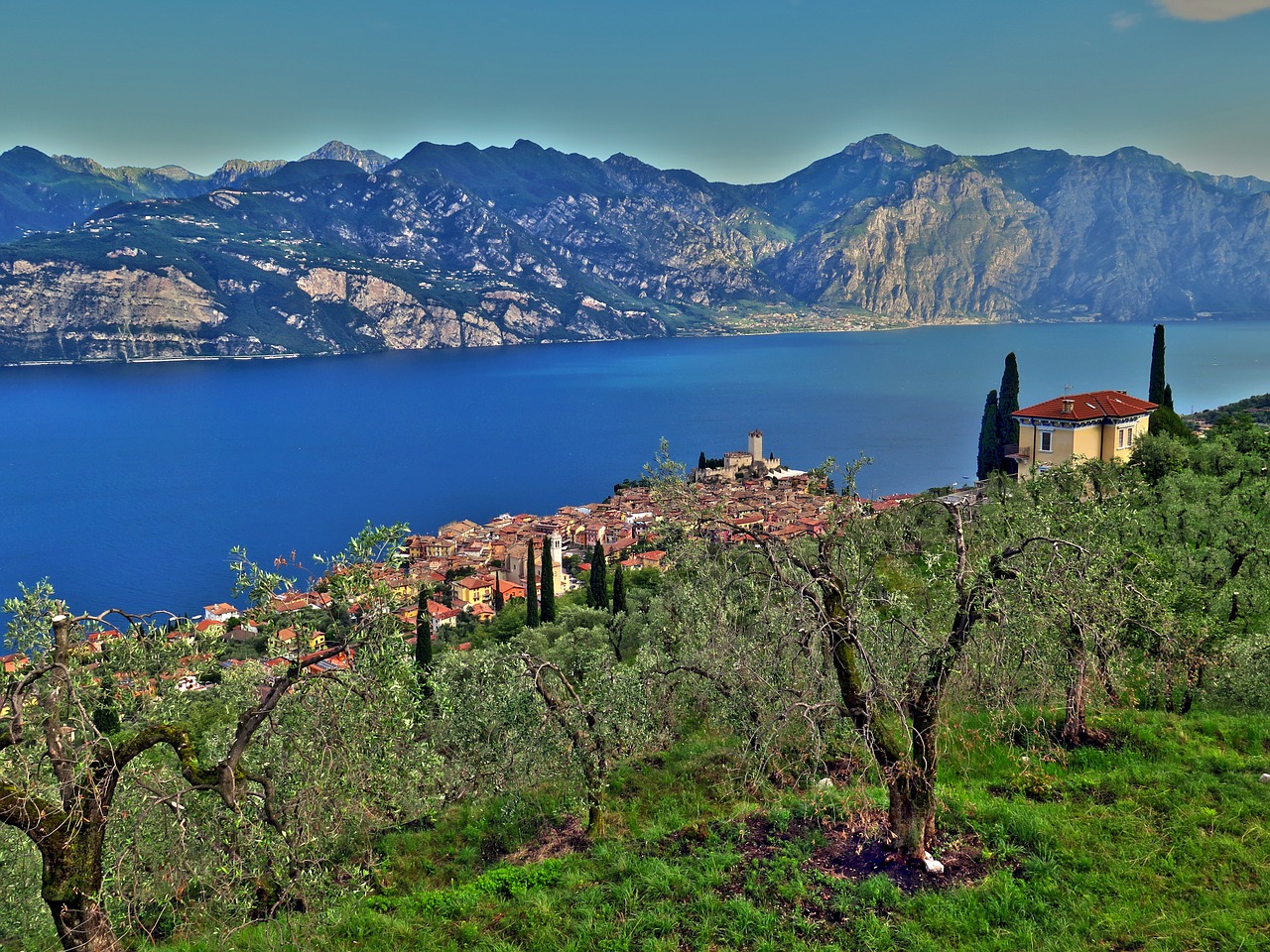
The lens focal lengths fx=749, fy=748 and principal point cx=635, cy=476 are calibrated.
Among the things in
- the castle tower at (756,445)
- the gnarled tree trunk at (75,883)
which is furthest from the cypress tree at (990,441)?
the gnarled tree trunk at (75,883)

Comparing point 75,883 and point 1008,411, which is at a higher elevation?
point 1008,411

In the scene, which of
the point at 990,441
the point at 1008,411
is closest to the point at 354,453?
the point at 990,441

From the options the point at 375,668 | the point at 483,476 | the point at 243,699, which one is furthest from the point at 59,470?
the point at 375,668

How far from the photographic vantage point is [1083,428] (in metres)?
47.9

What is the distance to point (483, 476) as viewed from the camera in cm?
12025

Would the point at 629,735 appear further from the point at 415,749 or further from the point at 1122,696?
the point at 1122,696

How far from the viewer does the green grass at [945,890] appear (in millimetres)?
8695

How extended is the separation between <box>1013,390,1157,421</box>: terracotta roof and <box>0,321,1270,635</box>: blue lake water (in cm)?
1721

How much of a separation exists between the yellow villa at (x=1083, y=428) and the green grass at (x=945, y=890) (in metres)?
39.1

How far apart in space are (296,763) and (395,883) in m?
2.61

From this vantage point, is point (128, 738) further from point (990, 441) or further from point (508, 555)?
point (990, 441)

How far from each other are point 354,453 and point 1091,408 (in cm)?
11550

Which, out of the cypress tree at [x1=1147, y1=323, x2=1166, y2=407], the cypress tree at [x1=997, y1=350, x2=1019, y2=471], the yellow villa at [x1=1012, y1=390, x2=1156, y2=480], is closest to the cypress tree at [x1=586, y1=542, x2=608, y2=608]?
the yellow villa at [x1=1012, y1=390, x2=1156, y2=480]

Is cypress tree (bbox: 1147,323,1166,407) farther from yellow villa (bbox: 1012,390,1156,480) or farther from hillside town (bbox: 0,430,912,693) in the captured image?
hillside town (bbox: 0,430,912,693)
